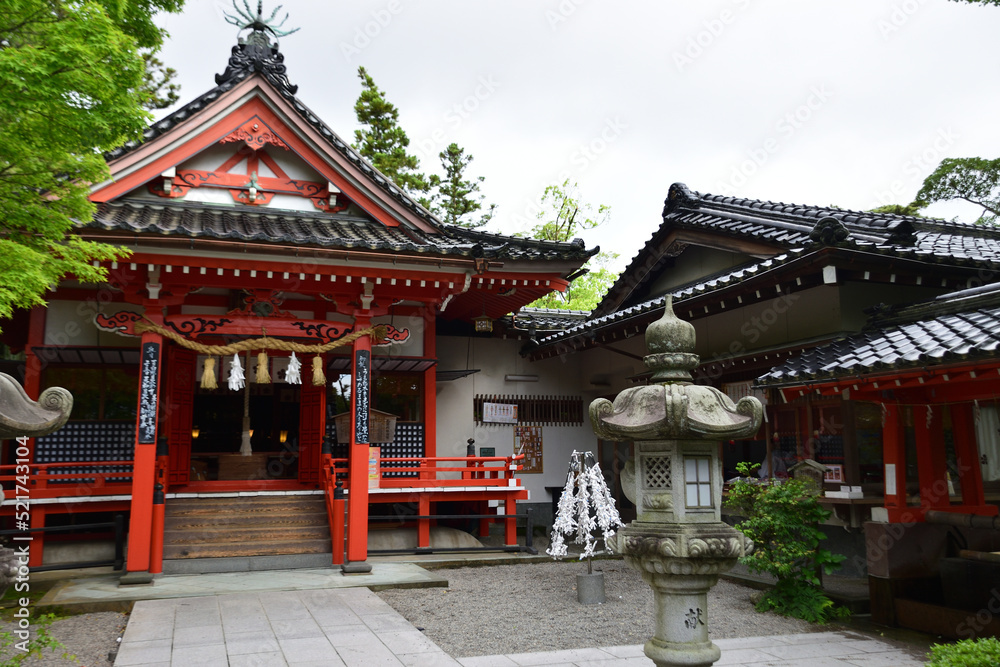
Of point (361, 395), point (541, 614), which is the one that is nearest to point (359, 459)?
point (361, 395)

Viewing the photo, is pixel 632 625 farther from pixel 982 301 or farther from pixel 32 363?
pixel 32 363

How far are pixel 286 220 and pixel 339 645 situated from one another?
7515 mm

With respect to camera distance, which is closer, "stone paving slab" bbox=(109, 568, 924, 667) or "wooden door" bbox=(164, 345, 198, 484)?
"stone paving slab" bbox=(109, 568, 924, 667)

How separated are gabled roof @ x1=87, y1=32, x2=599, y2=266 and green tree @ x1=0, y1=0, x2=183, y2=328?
191cm

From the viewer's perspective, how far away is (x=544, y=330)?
15.3 meters

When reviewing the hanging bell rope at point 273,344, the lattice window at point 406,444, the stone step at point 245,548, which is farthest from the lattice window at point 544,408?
the stone step at point 245,548

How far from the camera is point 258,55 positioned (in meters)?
12.8

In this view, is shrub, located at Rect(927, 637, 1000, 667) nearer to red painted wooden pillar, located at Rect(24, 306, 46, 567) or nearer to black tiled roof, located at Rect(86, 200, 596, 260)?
black tiled roof, located at Rect(86, 200, 596, 260)

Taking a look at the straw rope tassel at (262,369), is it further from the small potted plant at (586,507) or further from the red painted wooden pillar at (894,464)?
the red painted wooden pillar at (894,464)

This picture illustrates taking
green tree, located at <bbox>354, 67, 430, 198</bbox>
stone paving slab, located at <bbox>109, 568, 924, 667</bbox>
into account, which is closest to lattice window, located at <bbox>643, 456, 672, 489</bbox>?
stone paving slab, located at <bbox>109, 568, 924, 667</bbox>

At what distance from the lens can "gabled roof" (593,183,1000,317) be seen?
8789mm

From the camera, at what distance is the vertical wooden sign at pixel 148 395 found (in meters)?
9.54

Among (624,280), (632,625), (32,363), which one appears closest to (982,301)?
(632,625)

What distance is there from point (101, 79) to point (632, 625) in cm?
738
